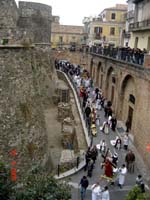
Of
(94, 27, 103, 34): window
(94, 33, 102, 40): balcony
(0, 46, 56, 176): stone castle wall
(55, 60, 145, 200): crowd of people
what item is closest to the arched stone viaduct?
(55, 60, 145, 200): crowd of people

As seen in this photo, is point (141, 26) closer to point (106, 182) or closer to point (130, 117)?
point (130, 117)

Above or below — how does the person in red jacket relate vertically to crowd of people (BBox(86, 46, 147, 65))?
below

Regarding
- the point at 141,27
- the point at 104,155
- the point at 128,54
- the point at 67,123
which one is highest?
the point at 141,27

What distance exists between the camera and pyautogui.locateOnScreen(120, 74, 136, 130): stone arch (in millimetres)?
20609

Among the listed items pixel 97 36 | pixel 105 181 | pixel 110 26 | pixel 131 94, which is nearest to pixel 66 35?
pixel 97 36

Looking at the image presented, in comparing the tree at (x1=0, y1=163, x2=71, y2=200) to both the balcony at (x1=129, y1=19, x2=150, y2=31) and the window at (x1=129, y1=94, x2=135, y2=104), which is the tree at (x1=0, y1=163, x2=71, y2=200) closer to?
the window at (x1=129, y1=94, x2=135, y2=104)

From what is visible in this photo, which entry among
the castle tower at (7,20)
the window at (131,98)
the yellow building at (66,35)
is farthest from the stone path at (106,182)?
the yellow building at (66,35)

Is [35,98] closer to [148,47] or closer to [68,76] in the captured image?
[148,47]

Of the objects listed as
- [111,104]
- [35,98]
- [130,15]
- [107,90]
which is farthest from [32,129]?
[130,15]

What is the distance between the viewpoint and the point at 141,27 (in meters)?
25.2

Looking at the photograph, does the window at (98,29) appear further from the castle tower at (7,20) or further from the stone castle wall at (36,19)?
the castle tower at (7,20)

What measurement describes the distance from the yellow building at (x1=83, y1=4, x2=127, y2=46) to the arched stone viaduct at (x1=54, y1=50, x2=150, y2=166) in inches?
966

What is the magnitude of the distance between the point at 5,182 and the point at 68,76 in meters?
26.7

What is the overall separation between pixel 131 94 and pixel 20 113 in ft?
31.9
